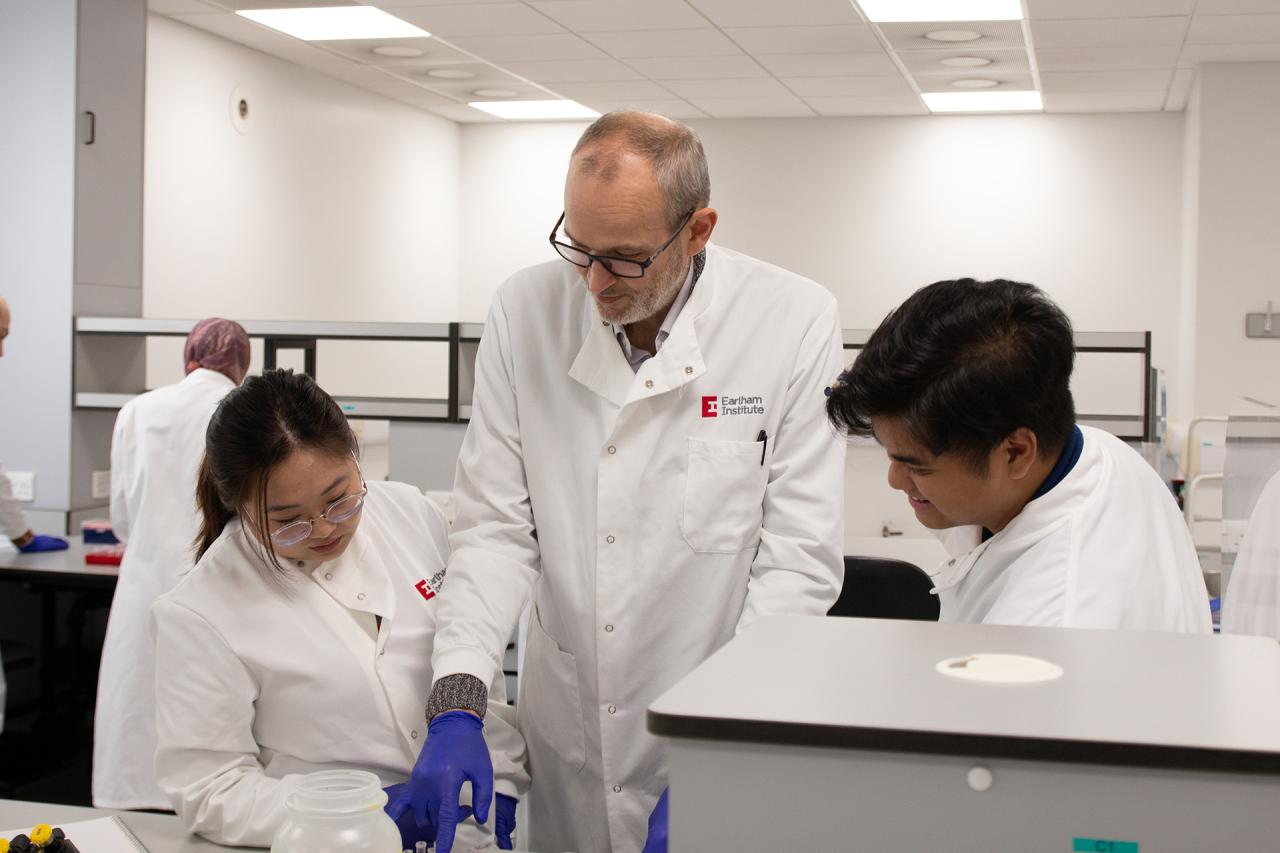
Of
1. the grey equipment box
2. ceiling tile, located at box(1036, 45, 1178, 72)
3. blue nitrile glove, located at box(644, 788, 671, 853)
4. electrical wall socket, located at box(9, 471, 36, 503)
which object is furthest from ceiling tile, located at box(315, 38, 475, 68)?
the grey equipment box

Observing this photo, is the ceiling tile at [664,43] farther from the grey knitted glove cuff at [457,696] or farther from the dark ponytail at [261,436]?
the grey knitted glove cuff at [457,696]

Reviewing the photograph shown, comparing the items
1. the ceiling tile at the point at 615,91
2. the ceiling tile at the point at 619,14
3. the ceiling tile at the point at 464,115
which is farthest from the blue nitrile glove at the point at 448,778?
the ceiling tile at the point at 464,115

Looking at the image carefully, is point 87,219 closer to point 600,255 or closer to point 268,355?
point 268,355

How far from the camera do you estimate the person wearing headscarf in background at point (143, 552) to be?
3002 mm

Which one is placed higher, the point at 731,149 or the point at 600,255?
the point at 731,149

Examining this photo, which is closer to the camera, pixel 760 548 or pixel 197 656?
pixel 197 656

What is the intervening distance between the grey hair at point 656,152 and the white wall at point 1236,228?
15.0 ft

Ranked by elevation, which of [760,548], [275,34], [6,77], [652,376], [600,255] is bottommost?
[760,548]

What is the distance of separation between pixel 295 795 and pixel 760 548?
2.16 feet

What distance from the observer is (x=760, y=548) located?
1502 mm

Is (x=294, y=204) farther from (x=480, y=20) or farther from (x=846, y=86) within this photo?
(x=846, y=86)

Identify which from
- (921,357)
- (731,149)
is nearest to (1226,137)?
(731,149)

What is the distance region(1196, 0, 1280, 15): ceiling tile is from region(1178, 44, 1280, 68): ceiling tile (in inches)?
21.4

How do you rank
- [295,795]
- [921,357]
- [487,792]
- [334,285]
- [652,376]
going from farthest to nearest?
[334,285], [652,376], [487,792], [295,795], [921,357]
